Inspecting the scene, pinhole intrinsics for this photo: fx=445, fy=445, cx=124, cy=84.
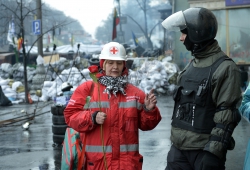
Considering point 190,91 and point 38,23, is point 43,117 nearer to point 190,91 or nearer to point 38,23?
point 38,23

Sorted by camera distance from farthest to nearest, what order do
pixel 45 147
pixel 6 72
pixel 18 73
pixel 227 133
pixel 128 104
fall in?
pixel 6 72, pixel 18 73, pixel 45 147, pixel 128 104, pixel 227 133

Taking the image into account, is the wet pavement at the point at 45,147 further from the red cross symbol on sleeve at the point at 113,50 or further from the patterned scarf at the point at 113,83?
the red cross symbol on sleeve at the point at 113,50

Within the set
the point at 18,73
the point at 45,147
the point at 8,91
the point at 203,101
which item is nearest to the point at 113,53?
the point at 203,101

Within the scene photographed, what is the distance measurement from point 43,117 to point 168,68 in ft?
27.9

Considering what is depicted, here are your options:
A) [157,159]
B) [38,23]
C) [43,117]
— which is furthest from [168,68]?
[157,159]

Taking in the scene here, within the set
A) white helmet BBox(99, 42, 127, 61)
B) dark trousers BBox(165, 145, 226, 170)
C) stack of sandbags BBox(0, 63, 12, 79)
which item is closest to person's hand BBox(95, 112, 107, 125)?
white helmet BBox(99, 42, 127, 61)

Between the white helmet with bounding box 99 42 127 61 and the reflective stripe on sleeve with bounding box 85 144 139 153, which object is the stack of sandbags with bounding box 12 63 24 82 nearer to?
the white helmet with bounding box 99 42 127 61

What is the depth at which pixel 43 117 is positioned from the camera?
13430mm

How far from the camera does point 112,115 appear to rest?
3.73 meters

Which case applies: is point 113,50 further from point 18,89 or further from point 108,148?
point 18,89

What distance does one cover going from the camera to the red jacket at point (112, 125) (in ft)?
12.2

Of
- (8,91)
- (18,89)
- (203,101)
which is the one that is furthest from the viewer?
(18,89)

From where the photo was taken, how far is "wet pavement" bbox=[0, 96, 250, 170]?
7.17 m

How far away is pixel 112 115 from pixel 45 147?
5.40 meters
